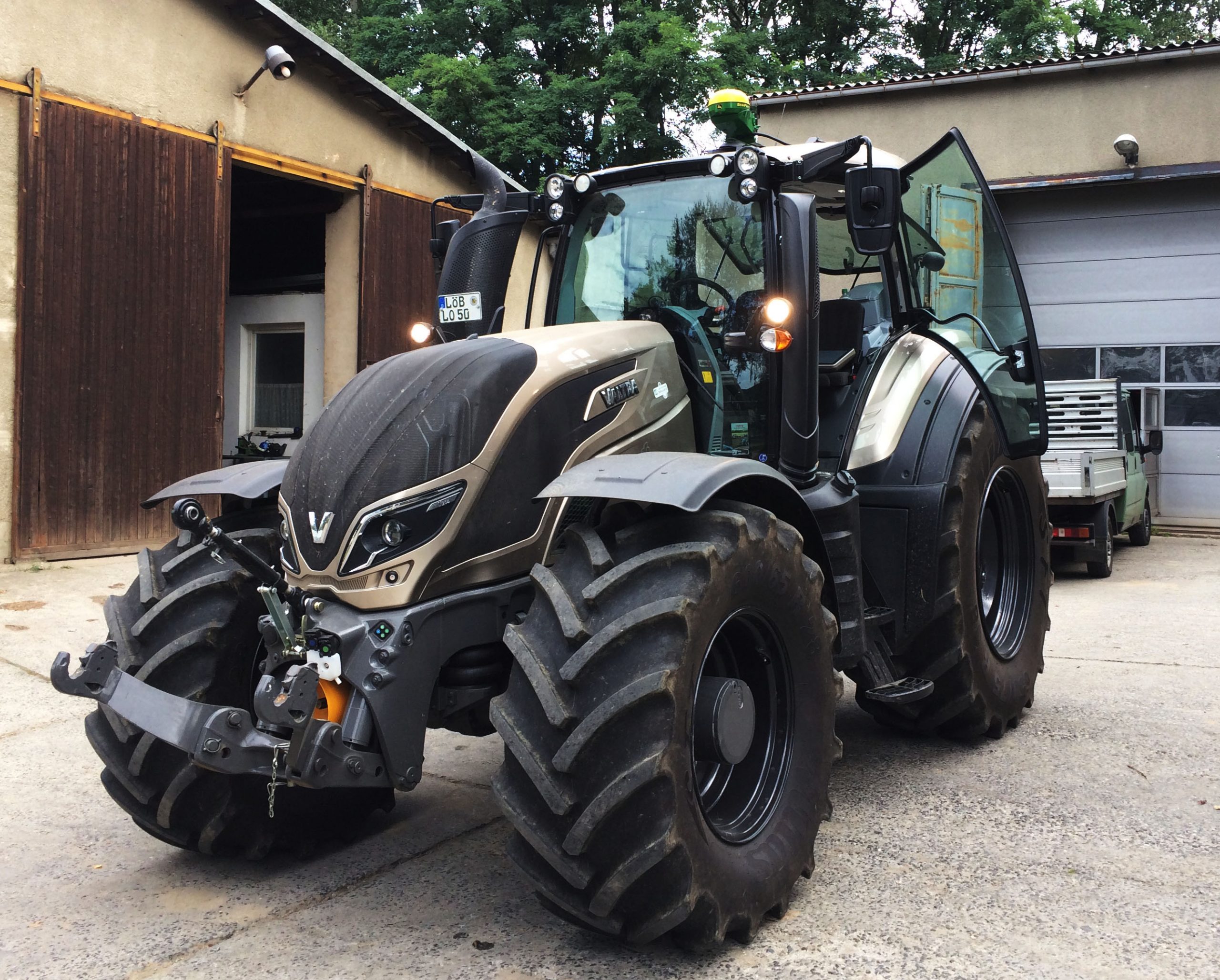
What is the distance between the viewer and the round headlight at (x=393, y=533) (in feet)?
10.8

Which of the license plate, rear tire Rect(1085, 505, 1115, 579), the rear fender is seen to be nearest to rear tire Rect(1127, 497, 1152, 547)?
rear tire Rect(1085, 505, 1115, 579)

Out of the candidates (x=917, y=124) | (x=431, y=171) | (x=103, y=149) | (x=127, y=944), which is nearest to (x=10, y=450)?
(x=103, y=149)

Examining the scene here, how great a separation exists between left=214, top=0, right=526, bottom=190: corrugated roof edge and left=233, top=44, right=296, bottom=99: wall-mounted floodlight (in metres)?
0.36

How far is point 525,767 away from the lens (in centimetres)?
289

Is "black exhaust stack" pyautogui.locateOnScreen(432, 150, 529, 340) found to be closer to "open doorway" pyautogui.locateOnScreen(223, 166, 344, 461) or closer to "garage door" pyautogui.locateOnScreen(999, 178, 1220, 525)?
"open doorway" pyautogui.locateOnScreen(223, 166, 344, 461)

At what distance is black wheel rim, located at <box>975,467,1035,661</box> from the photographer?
5.55m

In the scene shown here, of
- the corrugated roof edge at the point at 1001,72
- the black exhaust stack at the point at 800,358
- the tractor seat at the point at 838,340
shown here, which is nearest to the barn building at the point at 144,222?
the corrugated roof edge at the point at 1001,72

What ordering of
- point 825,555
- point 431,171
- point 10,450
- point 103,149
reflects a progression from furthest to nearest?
point 431,171 → point 103,149 → point 10,450 → point 825,555

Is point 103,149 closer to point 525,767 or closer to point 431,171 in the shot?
point 431,171

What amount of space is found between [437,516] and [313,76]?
10.3 meters

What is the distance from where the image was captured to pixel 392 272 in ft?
44.8

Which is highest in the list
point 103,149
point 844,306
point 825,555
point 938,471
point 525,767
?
point 103,149

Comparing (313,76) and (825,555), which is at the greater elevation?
(313,76)

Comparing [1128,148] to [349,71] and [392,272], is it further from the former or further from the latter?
[349,71]
